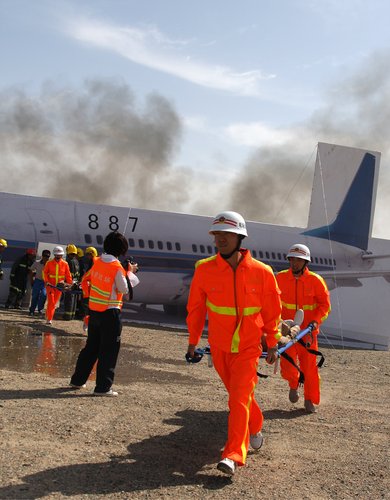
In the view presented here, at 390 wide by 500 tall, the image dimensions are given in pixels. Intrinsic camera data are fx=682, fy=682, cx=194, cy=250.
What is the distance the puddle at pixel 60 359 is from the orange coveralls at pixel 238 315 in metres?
3.29

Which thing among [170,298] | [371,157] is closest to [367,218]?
[371,157]

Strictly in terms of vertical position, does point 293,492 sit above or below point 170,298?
below

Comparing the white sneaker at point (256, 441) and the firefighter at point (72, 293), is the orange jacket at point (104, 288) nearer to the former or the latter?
the white sneaker at point (256, 441)

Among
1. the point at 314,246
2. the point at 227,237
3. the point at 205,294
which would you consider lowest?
the point at 205,294

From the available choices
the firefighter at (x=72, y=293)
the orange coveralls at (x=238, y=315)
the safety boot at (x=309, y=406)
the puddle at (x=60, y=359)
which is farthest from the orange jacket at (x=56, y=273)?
the orange coveralls at (x=238, y=315)

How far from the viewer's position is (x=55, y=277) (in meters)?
14.3

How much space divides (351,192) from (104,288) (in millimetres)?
28278

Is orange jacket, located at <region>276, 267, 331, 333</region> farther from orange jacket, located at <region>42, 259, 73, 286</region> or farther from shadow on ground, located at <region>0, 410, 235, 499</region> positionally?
orange jacket, located at <region>42, 259, 73, 286</region>

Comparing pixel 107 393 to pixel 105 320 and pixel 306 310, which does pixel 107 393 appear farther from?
pixel 306 310

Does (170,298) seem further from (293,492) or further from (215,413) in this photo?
(293,492)

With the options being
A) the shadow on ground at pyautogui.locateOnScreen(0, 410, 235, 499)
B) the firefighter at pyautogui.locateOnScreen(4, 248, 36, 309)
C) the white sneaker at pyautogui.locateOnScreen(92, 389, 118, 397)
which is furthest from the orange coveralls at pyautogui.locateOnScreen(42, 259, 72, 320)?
the shadow on ground at pyautogui.locateOnScreen(0, 410, 235, 499)

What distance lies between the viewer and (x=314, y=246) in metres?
29.4

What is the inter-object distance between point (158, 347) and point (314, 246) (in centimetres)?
1752

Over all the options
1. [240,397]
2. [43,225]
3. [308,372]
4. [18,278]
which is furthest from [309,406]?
[43,225]
